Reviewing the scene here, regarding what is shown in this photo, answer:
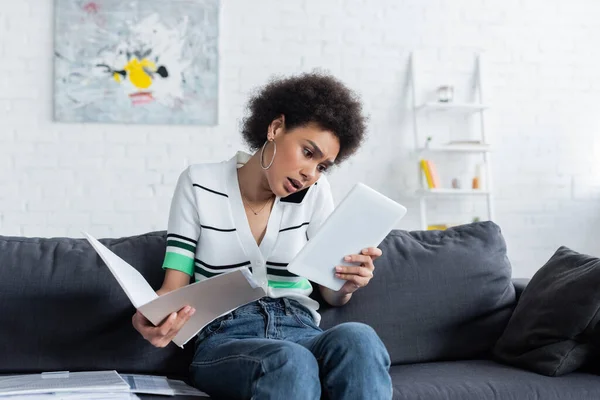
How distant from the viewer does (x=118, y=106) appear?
12.8 feet

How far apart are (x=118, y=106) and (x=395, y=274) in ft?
7.73

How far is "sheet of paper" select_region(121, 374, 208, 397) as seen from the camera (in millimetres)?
1578

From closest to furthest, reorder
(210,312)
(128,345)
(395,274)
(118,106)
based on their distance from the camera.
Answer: (210,312)
(128,345)
(395,274)
(118,106)

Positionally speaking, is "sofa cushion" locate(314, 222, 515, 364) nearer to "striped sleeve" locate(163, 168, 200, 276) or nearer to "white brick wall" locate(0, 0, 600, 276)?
"striped sleeve" locate(163, 168, 200, 276)

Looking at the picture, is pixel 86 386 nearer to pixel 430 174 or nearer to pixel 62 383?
pixel 62 383

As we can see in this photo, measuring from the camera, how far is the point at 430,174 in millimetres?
4117

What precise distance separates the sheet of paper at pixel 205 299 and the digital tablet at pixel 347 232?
0.46 ft

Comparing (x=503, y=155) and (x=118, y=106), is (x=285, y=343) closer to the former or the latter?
(x=118, y=106)

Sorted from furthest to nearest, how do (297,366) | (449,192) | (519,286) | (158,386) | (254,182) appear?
(449,192)
(519,286)
(254,182)
(158,386)
(297,366)

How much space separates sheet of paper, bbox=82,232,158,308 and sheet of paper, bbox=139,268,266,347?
1.2 inches

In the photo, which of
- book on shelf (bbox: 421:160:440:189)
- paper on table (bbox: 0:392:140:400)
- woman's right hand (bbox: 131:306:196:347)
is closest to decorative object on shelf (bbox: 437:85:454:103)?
book on shelf (bbox: 421:160:440:189)

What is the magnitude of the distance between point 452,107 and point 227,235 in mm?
2658

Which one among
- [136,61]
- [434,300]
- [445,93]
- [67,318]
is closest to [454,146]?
[445,93]

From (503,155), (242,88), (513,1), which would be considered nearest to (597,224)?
(503,155)
